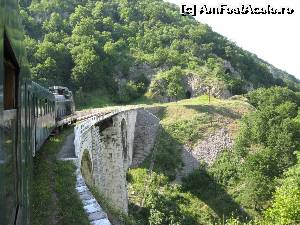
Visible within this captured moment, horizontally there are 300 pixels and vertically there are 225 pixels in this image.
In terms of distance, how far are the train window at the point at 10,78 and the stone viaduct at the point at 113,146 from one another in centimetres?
1156

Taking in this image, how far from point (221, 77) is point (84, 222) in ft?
229

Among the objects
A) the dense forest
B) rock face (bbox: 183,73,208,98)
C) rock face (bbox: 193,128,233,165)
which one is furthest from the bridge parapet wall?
rock face (bbox: 183,73,208,98)

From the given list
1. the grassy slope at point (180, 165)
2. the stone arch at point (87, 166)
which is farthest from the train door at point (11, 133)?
the grassy slope at point (180, 165)

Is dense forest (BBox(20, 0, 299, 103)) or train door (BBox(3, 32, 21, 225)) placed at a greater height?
dense forest (BBox(20, 0, 299, 103))

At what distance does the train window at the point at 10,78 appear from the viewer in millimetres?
3755

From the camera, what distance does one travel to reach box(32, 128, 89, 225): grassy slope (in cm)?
1130

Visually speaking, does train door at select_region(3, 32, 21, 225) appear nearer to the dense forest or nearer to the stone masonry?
the stone masonry

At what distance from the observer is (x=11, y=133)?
146 inches

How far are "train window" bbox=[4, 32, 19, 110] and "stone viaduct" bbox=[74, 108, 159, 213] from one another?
1156 cm

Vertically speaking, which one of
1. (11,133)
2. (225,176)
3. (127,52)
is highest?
(127,52)

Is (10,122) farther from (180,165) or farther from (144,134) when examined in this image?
(144,134)

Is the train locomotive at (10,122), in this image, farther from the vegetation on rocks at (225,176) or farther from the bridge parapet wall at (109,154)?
the vegetation on rocks at (225,176)

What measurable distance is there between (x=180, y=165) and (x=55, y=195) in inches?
1441

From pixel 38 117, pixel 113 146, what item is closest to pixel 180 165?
pixel 113 146
